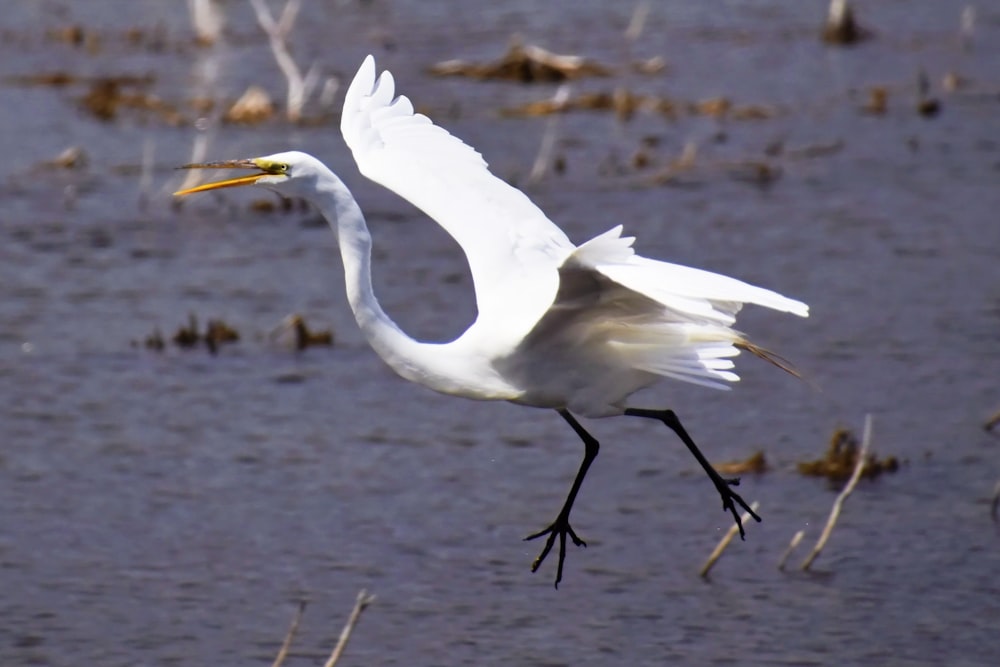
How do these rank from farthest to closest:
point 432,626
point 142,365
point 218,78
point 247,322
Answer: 1. point 218,78
2. point 247,322
3. point 142,365
4. point 432,626

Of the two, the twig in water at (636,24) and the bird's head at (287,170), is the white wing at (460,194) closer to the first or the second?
the bird's head at (287,170)

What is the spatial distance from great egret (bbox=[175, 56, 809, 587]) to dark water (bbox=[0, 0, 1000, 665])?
2.12 m

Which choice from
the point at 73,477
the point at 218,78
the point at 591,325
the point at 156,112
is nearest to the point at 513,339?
the point at 591,325

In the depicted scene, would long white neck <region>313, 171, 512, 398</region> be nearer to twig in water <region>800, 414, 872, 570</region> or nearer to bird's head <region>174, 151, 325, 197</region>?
bird's head <region>174, 151, 325, 197</region>

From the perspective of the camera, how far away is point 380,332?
6.41 m

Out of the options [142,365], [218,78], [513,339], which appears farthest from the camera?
[218,78]

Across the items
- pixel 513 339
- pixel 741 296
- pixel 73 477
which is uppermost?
pixel 741 296

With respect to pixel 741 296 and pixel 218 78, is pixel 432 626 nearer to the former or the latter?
pixel 741 296

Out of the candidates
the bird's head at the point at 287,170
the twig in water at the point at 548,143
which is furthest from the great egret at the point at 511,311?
the twig in water at the point at 548,143

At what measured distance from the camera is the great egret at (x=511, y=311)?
20.6 ft

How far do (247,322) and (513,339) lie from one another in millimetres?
7463

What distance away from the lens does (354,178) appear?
58.1 ft

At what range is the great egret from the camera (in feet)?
20.6

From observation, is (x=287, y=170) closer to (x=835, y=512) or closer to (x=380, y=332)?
(x=380, y=332)
